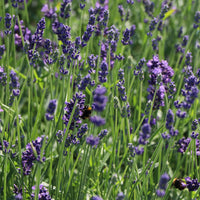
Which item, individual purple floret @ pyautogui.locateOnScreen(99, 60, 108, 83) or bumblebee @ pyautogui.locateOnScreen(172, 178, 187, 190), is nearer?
individual purple floret @ pyautogui.locateOnScreen(99, 60, 108, 83)

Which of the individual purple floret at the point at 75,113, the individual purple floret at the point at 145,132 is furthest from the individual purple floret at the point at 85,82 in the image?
the individual purple floret at the point at 145,132

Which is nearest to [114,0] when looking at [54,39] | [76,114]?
[54,39]

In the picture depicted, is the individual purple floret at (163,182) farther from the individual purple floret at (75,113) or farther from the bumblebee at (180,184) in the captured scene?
the bumblebee at (180,184)

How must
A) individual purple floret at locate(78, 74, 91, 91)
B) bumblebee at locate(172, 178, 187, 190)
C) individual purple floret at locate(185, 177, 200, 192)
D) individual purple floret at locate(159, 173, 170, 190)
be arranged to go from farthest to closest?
bumblebee at locate(172, 178, 187, 190)
individual purple floret at locate(185, 177, 200, 192)
individual purple floret at locate(78, 74, 91, 91)
individual purple floret at locate(159, 173, 170, 190)

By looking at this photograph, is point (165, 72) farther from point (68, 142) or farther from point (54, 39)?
point (54, 39)

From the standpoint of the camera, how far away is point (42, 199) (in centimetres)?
186

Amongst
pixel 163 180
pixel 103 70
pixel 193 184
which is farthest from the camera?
pixel 193 184

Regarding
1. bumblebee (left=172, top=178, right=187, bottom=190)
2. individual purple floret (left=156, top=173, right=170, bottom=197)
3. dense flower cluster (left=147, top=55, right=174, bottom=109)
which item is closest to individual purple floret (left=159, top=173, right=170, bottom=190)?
individual purple floret (left=156, top=173, right=170, bottom=197)

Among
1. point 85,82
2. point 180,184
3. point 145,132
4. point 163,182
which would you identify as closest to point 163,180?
point 163,182

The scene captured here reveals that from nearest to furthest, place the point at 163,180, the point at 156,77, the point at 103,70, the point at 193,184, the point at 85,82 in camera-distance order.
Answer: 1. the point at 163,180
2. the point at 85,82
3. the point at 103,70
4. the point at 193,184
5. the point at 156,77

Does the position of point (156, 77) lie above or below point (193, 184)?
above

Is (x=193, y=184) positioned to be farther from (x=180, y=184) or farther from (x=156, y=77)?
(x=156, y=77)

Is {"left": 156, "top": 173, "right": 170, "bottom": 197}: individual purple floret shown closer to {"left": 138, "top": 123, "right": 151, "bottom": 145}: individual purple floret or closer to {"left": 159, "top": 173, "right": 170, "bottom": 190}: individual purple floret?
{"left": 159, "top": 173, "right": 170, "bottom": 190}: individual purple floret

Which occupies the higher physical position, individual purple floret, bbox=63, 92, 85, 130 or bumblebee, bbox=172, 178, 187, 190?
individual purple floret, bbox=63, 92, 85, 130
